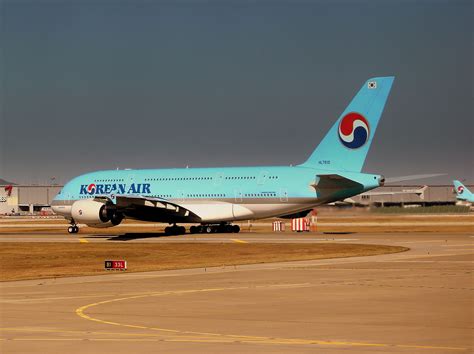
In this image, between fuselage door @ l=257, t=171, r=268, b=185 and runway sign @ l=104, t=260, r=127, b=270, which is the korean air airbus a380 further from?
runway sign @ l=104, t=260, r=127, b=270

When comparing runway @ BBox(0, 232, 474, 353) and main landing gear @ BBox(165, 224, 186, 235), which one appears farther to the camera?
main landing gear @ BBox(165, 224, 186, 235)

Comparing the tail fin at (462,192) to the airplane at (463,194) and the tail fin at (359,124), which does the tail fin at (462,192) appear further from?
the tail fin at (359,124)

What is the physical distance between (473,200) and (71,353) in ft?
457

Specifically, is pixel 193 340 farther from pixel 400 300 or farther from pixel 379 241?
pixel 379 241

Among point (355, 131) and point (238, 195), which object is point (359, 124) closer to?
point (355, 131)

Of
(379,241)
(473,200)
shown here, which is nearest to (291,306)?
(379,241)

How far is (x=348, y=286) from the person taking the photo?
3002cm

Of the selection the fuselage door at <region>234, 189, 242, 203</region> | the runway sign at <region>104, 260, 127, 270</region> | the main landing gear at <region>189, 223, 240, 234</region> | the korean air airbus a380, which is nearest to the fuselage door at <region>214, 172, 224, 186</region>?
the korean air airbus a380

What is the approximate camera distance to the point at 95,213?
2889 inches

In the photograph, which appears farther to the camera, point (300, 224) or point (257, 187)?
point (300, 224)

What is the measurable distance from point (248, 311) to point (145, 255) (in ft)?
92.7

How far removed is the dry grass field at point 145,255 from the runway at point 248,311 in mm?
4939

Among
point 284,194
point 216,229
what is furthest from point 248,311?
point 216,229

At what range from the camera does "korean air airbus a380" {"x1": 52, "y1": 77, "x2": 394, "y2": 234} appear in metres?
73.4
